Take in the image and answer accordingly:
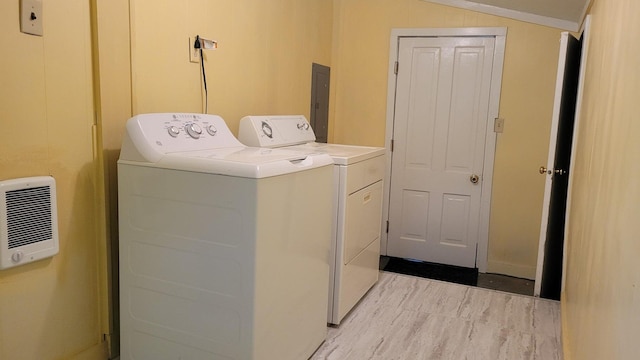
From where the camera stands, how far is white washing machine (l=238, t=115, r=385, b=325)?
2.44 metres

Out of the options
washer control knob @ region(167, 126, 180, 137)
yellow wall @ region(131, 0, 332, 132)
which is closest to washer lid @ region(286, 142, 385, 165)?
yellow wall @ region(131, 0, 332, 132)

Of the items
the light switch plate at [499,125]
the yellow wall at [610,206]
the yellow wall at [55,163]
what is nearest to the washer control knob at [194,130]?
the yellow wall at [55,163]

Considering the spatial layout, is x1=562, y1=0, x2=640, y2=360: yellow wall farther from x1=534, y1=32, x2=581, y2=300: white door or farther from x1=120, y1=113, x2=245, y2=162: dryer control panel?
x1=120, y1=113, x2=245, y2=162: dryer control panel

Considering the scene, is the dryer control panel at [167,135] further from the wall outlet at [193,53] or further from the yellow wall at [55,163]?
the wall outlet at [193,53]

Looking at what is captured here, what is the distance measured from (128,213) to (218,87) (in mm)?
932

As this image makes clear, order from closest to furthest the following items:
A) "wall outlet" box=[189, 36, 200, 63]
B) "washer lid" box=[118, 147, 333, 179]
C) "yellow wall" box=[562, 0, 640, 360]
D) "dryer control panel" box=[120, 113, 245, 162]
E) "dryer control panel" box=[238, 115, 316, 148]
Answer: "yellow wall" box=[562, 0, 640, 360] → "washer lid" box=[118, 147, 333, 179] → "dryer control panel" box=[120, 113, 245, 162] → "wall outlet" box=[189, 36, 200, 63] → "dryer control panel" box=[238, 115, 316, 148]

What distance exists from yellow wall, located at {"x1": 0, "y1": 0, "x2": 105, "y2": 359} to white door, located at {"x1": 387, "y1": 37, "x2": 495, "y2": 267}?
8.98 ft

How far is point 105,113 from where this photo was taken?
180cm

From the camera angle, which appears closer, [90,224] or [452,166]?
[90,224]

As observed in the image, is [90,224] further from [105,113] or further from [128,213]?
[105,113]

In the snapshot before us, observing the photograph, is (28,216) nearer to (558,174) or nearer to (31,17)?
(31,17)

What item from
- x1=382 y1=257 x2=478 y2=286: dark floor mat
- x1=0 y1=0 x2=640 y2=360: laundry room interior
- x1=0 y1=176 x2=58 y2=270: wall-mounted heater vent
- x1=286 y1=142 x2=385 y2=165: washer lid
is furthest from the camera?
x1=382 y1=257 x2=478 y2=286: dark floor mat

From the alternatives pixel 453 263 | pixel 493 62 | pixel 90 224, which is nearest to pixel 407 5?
pixel 493 62

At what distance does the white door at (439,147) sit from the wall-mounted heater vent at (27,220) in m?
2.93
